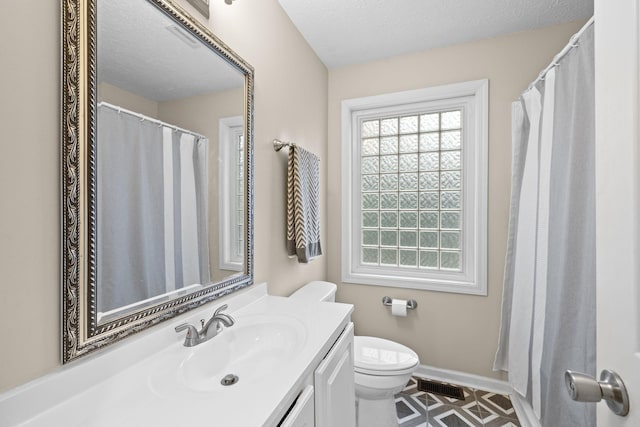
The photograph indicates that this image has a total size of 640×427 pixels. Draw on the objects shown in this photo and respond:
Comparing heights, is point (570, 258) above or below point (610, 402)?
above

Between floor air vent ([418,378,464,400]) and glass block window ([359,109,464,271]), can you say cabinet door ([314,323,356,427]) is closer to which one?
floor air vent ([418,378,464,400])

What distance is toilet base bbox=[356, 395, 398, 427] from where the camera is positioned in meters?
1.54

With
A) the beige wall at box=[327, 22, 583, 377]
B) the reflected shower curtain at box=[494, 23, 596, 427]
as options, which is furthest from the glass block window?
the reflected shower curtain at box=[494, 23, 596, 427]

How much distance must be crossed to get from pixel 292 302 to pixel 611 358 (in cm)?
106

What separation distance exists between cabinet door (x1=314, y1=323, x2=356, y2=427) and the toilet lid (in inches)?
10.6

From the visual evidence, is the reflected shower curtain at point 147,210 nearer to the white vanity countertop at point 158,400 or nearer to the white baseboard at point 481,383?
the white vanity countertop at point 158,400

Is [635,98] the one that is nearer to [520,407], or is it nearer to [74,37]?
[74,37]

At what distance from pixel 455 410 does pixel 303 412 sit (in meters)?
1.47

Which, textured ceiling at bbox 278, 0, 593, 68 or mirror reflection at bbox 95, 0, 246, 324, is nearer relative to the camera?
mirror reflection at bbox 95, 0, 246, 324

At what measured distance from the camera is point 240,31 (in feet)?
4.28

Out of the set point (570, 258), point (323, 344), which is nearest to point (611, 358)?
point (323, 344)

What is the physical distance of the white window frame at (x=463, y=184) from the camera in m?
1.98

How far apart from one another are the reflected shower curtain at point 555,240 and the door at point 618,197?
742 millimetres

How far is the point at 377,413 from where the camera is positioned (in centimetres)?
155
